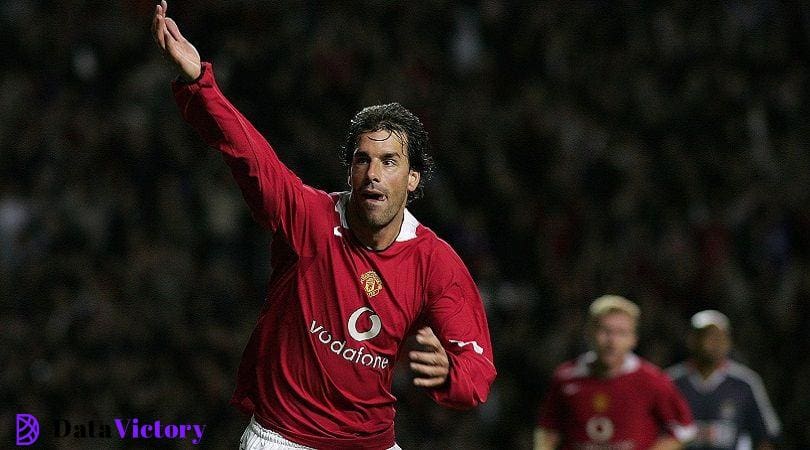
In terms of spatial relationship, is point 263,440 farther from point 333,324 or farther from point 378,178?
point 378,178

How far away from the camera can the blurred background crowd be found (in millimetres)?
8289

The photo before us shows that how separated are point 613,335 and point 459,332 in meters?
2.96

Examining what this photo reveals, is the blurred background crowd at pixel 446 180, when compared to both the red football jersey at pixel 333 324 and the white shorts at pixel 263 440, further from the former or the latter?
the red football jersey at pixel 333 324

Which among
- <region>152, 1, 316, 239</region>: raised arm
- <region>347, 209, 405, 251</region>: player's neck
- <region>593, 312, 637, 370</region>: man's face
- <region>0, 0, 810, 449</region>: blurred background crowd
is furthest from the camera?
<region>0, 0, 810, 449</region>: blurred background crowd

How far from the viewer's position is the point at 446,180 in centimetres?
946

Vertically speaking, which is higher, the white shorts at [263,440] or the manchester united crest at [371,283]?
the manchester united crest at [371,283]

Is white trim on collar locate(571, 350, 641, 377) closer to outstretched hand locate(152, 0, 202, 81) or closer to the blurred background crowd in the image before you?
the blurred background crowd

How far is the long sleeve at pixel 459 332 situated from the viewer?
3.85m

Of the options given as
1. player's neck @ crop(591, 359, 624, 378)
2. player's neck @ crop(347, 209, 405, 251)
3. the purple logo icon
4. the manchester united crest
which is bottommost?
the purple logo icon

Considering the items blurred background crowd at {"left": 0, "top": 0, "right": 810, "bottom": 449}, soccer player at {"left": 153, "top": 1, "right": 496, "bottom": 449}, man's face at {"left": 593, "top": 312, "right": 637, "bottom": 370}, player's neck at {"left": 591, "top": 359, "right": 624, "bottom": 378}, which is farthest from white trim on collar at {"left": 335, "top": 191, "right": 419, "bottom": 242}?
blurred background crowd at {"left": 0, "top": 0, "right": 810, "bottom": 449}

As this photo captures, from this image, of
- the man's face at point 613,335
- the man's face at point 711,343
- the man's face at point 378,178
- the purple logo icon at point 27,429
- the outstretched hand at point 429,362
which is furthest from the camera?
the man's face at point 711,343

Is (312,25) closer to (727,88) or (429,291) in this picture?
(727,88)

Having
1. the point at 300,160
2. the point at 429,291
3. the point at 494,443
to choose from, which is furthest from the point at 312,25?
the point at 429,291

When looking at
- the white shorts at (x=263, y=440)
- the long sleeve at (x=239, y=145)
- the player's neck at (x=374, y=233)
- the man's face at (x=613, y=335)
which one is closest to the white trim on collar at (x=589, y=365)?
the man's face at (x=613, y=335)
